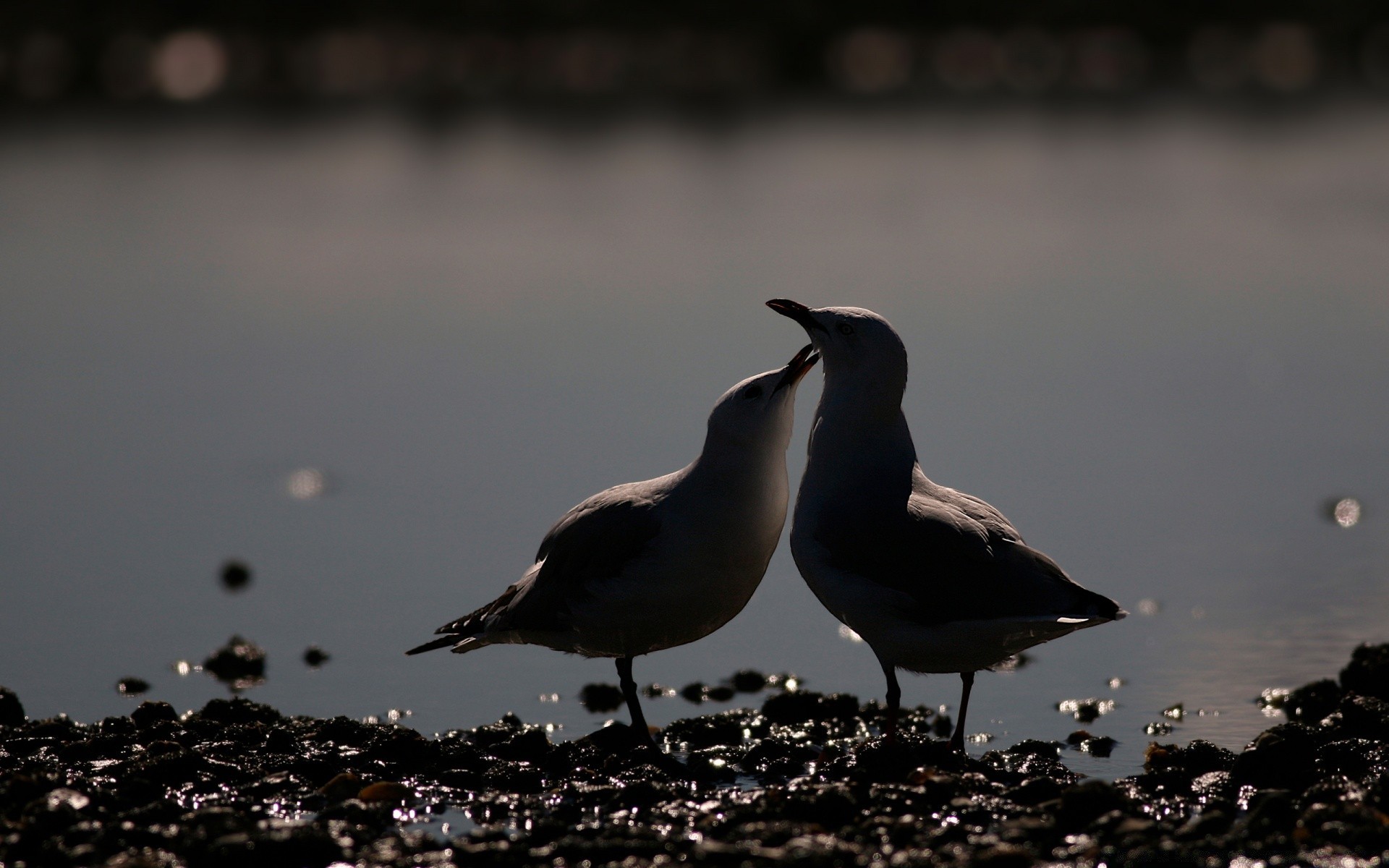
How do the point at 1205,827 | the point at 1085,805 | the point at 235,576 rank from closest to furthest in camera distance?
the point at 1205,827 → the point at 1085,805 → the point at 235,576

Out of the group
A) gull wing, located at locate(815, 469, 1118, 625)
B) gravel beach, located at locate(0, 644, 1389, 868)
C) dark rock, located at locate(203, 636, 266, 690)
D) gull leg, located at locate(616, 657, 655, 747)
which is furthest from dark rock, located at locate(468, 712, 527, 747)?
dark rock, located at locate(203, 636, 266, 690)

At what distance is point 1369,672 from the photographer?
7.37 meters

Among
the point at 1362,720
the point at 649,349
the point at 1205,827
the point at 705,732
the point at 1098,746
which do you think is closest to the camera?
the point at 1205,827

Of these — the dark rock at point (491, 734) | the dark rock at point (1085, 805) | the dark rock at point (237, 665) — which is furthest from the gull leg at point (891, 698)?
the dark rock at point (237, 665)

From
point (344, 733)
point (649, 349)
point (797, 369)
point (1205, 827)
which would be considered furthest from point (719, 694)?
point (649, 349)

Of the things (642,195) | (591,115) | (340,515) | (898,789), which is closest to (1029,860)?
(898,789)

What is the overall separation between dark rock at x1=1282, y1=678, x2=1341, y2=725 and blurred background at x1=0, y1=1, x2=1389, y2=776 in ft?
0.61

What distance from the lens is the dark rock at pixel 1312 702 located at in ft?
24.2

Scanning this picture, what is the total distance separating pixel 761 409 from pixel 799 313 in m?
0.56

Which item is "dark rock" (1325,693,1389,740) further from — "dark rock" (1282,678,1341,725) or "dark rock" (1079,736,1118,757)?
"dark rock" (1079,736,1118,757)

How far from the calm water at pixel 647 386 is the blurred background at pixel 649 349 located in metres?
0.05

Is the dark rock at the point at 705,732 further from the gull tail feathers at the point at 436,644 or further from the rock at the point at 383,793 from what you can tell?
the rock at the point at 383,793

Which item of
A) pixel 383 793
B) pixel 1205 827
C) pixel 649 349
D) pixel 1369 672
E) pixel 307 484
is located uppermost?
pixel 649 349

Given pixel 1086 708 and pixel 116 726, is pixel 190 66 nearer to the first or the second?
pixel 116 726
